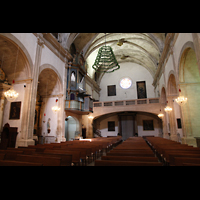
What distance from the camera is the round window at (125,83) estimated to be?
2361 cm

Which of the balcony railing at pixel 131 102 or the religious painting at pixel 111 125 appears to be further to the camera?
the religious painting at pixel 111 125

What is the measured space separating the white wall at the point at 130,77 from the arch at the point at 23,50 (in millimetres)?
16374

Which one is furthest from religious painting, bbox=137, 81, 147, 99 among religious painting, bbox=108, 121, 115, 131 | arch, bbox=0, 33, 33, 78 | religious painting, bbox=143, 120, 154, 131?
arch, bbox=0, 33, 33, 78

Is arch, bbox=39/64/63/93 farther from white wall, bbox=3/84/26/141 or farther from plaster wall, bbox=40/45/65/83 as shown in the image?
white wall, bbox=3/84/26/141

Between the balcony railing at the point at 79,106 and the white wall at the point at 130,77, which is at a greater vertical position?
the white wall at the point at 130,77

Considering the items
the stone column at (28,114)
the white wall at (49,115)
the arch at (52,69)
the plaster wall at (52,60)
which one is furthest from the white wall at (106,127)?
the stone column at (28,114)

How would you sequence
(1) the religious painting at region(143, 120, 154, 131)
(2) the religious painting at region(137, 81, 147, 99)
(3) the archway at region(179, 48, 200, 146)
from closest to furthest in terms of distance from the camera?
(3) the archway at region(179, 48, 200, 146) < (1) the religious painting at region(143, 120, 154, 131) < (2) the religious painting at region(137, 81, 147, 99)

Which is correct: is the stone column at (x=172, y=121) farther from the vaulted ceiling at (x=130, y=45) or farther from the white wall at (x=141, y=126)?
the white wall at (x=141, y=126)

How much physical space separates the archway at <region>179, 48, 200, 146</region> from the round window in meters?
14.5

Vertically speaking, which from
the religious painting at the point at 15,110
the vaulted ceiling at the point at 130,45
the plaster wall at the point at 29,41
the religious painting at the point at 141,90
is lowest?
the religious painting at the point at 15,110

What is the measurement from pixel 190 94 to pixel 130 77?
1512 centimetres

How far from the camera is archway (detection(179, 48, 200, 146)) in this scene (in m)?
8.65

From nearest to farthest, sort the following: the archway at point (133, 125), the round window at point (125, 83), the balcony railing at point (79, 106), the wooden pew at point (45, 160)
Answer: the wooden pew at point (45, 160), the balcony railing at point (79, 106), the archway at point (133, 125), the round window at point (125, 83)
